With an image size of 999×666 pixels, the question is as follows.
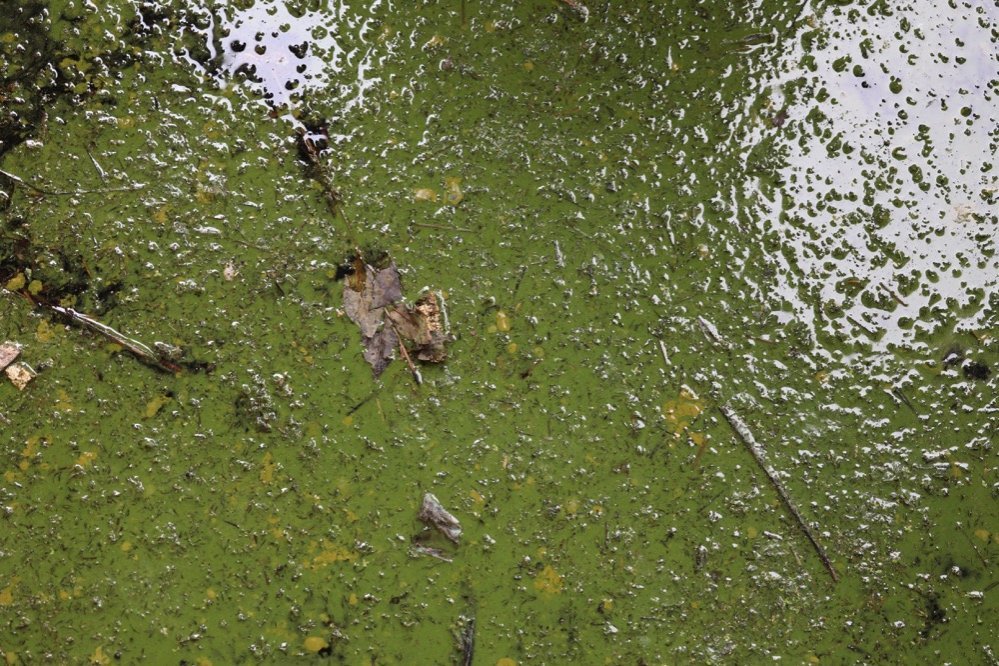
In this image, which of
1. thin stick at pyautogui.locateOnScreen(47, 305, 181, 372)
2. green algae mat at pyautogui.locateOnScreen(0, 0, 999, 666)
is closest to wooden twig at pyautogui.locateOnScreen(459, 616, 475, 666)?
green algae mat at pyautogui.locateOnScreen(0, 0, 999, 666)

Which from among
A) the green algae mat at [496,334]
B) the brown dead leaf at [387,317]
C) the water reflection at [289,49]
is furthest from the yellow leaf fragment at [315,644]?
the water reflection at [289,49]

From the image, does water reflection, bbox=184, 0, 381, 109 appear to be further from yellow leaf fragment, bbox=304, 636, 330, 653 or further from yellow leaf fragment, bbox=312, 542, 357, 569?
yellow leaf fragment, bbox=304, 636, 330, 653

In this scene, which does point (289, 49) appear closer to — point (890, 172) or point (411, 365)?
point (411, 365)

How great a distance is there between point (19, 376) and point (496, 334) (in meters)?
0.87

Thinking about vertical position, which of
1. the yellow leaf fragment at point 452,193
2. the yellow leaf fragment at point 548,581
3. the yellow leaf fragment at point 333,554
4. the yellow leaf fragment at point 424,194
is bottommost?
the yellow leaf fragment at point 333,554

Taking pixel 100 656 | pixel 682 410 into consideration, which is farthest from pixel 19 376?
pixel 682 410

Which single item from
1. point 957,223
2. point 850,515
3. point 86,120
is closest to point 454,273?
point 86,120

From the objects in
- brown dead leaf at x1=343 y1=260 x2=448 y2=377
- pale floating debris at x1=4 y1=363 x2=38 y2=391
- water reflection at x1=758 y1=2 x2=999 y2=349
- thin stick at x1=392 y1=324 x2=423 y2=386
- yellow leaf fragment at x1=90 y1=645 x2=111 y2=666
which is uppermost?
water reflection at x1=758 y1=2 x2=999 y2=349

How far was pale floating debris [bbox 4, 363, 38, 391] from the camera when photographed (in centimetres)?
143

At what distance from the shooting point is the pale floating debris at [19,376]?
1.43 m

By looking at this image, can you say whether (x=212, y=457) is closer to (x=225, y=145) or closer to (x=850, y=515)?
(x=225, y=145)

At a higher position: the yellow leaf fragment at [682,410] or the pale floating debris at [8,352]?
the yellow leaf fragment at [682,410]

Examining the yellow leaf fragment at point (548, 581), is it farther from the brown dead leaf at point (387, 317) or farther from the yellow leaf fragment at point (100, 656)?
the yellow leaf fragment at point (100, 656)

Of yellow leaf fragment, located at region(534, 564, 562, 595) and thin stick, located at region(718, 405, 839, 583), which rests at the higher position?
thin stick, located at region(718, 405, 839, 583)
